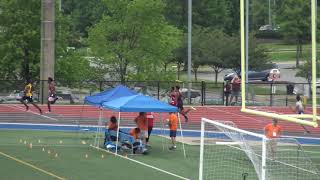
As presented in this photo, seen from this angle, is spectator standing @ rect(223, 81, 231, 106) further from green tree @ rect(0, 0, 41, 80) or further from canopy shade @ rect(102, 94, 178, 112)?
canopy shade @ rect(102, 94, 178, 112)

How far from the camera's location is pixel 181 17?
75.5 m

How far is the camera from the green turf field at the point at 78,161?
57.2 feet

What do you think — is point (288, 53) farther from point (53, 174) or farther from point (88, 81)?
point (53, 174)

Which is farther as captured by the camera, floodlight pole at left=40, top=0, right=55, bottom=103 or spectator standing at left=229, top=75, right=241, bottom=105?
spectator standing at left=229, top=75, right=241, bottom=105

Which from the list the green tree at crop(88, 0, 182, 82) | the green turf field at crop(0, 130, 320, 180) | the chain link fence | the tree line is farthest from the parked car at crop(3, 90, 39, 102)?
the green turf field at crop(0, 130, 320, 180)

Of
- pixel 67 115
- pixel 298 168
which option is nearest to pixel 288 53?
pixel 67 115

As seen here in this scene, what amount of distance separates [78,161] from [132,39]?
22607 millimetres

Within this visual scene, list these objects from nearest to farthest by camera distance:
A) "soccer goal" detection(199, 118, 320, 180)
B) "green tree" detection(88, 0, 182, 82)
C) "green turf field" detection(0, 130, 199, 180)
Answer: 1. "soccer goal" detection(199, 118, 320, 180)
2. "green turf field" detection(0, 130, 199, 180)
3. "green tree" detection(88, 0, 182, 82)

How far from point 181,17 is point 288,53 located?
1680cm

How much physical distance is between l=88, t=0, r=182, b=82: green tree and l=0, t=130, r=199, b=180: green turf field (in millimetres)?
14695

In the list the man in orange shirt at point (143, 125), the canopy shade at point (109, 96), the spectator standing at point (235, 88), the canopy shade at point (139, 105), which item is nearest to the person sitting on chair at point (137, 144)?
the man in orange shirt at point (143, 125)

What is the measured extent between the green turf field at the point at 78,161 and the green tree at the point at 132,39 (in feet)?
48.2

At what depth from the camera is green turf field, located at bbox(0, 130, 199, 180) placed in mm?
17422

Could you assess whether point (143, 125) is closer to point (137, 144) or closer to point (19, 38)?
point (137, 144)
